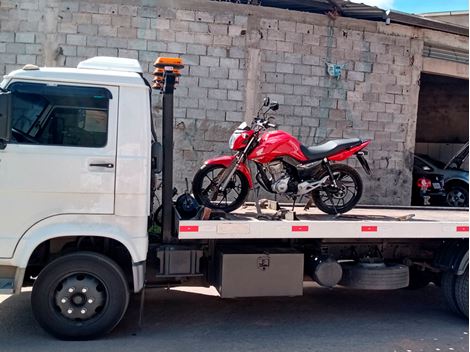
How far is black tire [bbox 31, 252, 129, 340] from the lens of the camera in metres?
4.36

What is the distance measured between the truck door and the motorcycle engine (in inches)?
81.8

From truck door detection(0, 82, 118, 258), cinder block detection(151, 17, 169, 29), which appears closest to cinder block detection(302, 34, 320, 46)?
cinder block detection(151, 17, 169, 29)

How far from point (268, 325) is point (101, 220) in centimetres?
212

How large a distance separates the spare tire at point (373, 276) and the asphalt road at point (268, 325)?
1.41ft

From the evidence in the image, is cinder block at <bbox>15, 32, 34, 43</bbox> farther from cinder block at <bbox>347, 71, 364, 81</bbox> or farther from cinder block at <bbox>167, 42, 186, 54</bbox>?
cinder block at <bbox>347, 71, 364, 81</bbox>

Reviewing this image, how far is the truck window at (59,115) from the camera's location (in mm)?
4320

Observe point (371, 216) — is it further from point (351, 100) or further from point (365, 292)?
point (351, 100)

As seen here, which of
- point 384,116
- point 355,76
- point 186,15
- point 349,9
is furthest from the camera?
point 384,116

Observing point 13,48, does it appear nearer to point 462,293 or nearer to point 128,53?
point 128,53

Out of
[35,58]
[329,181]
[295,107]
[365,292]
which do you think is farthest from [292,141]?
[35,58]

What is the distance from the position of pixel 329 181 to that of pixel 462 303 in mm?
1978

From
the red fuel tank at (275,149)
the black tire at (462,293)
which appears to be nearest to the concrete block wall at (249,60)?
the red fuel tank at (275,149)

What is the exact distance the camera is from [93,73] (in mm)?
4496

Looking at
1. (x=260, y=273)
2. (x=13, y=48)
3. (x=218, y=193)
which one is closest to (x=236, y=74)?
(x=13, y=48)
